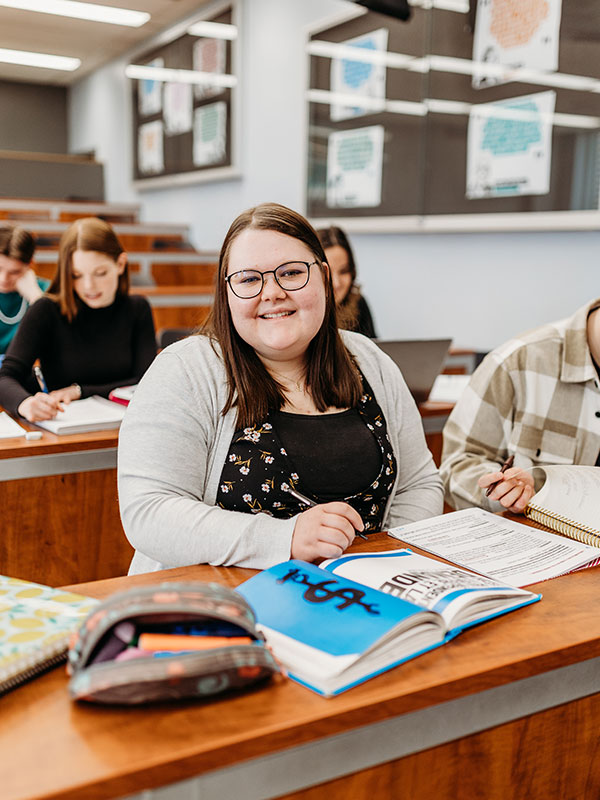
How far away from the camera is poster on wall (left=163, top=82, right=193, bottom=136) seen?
5.87m

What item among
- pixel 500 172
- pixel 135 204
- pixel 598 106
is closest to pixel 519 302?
pixel 500 172

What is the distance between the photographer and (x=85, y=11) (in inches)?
243

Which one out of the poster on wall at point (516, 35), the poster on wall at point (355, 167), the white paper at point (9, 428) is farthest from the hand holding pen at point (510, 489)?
the poster on wall at point (355, 167)

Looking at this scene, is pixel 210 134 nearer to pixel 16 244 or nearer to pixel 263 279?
pixel 16 244

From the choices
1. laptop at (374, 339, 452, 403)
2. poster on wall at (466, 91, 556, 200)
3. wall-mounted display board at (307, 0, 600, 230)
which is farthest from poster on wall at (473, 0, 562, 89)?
laptop at (374, 339, 452, 403)

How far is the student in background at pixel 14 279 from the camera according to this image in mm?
3070

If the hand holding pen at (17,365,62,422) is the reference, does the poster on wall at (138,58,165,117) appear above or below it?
above

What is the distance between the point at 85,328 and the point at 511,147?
180cm

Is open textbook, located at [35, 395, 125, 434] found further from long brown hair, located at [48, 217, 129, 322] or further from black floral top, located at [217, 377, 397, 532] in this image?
black floral top, located at [217, 377, 397, 532]

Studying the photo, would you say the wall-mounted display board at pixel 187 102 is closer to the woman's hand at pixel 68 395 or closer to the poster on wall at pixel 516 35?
the poster on wall at pixel 516 35

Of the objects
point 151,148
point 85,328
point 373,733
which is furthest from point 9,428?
point 151,148

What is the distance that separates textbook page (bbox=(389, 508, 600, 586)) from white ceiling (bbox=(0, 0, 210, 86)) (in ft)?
17.4

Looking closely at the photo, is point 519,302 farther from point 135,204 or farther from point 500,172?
point 135,204

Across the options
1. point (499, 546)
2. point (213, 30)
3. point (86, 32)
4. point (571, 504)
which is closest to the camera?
point (499, 546)
